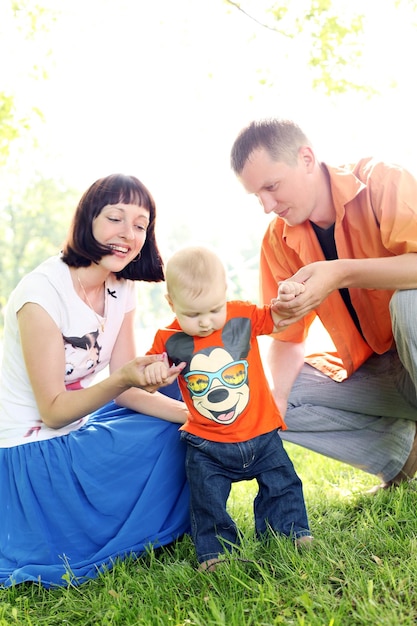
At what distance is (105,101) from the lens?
2070 cm

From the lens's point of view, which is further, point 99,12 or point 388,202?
point 99,12

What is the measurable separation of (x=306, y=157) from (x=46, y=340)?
1306mm

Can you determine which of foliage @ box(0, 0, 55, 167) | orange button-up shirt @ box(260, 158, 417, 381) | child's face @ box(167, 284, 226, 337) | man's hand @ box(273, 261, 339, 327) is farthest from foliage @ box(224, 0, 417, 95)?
child's face @ box(167, 284, 226, 337)

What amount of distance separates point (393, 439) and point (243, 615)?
142 cm

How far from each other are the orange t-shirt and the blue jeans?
0.05 meters

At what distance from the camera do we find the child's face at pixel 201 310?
2.41m

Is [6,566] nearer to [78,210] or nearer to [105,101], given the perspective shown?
[78,210]

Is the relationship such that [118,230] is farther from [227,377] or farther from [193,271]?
[227,377]

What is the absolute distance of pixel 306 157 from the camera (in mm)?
2947

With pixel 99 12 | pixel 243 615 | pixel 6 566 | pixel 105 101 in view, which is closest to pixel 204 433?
pixel 243 615

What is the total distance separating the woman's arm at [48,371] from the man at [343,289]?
85 cm

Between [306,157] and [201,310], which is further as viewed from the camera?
[306,157]

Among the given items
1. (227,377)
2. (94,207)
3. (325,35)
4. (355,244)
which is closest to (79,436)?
(227,377)

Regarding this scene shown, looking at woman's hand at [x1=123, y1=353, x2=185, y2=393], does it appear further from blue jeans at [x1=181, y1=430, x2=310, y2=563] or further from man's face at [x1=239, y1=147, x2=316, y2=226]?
man's face at [x1=239, y1=147, x2=316, y2=226]
